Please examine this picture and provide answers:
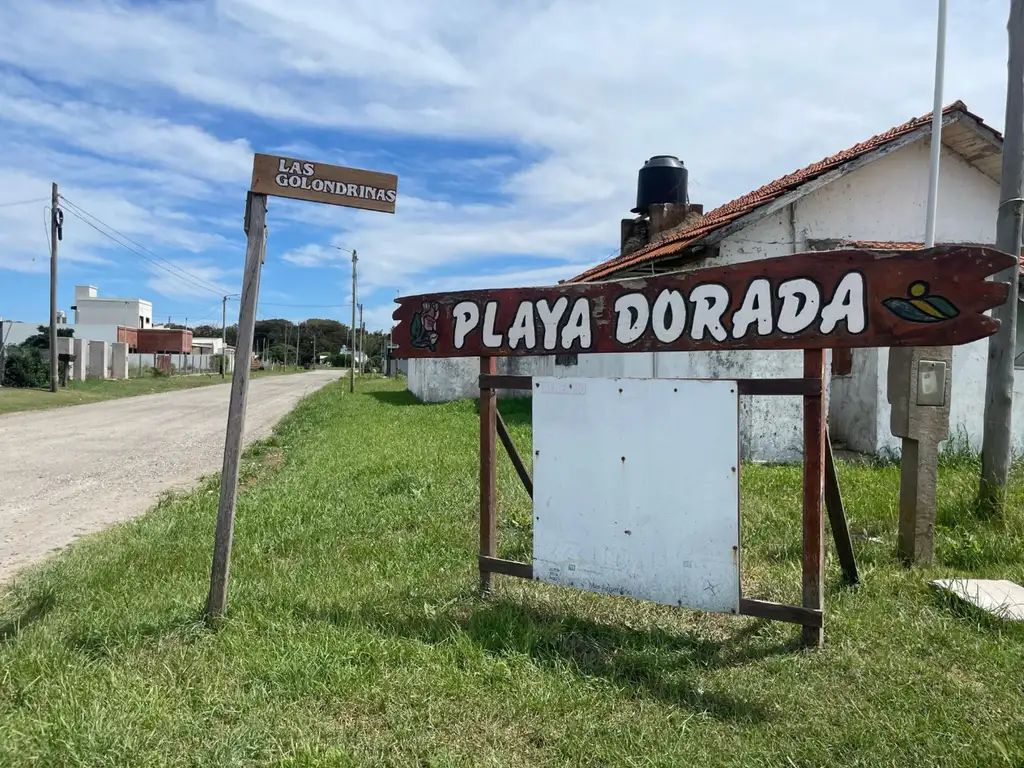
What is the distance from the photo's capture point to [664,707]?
307 centimetres

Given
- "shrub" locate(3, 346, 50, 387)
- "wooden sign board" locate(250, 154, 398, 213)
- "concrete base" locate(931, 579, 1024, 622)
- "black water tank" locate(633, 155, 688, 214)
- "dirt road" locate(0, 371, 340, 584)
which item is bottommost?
"dirt road" locate(0, 371, 340, 584)

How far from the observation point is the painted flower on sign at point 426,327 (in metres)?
4.68

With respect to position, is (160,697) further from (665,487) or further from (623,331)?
(623,331)

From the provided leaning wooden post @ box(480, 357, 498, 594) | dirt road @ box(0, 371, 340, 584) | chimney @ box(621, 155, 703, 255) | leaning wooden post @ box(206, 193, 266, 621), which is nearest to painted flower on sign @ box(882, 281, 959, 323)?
leaning wooden post @ box(480, 357, 498, 594)

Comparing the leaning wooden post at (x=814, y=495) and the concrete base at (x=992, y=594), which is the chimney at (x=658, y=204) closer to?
the concrete base at (x=992, y=594)

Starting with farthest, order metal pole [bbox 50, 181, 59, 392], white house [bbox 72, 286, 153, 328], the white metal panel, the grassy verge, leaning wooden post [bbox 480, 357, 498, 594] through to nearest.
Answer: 1. white house [bbox 72, 286, 153, 328]
2. metal pole [bbox 50, 181, 59, 392]
3. the grassy verge
4. leaning wooden post [bbox 480, 357, 498, 594]
5. the white metal panel

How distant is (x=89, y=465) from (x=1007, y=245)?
11467 mm

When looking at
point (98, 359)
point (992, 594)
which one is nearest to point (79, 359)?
point (98, 359)

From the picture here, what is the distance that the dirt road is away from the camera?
270 inches

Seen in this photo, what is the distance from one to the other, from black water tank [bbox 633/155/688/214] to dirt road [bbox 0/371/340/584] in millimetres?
11063

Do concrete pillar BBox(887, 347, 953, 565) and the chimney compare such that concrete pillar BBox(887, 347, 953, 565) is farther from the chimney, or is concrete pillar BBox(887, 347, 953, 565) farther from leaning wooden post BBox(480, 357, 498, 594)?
the chimney

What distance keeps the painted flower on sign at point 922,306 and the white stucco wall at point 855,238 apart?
6128 mm

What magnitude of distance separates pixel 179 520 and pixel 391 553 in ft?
8.10

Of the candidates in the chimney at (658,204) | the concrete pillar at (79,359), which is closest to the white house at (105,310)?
the concrete pillar at (79,359)
